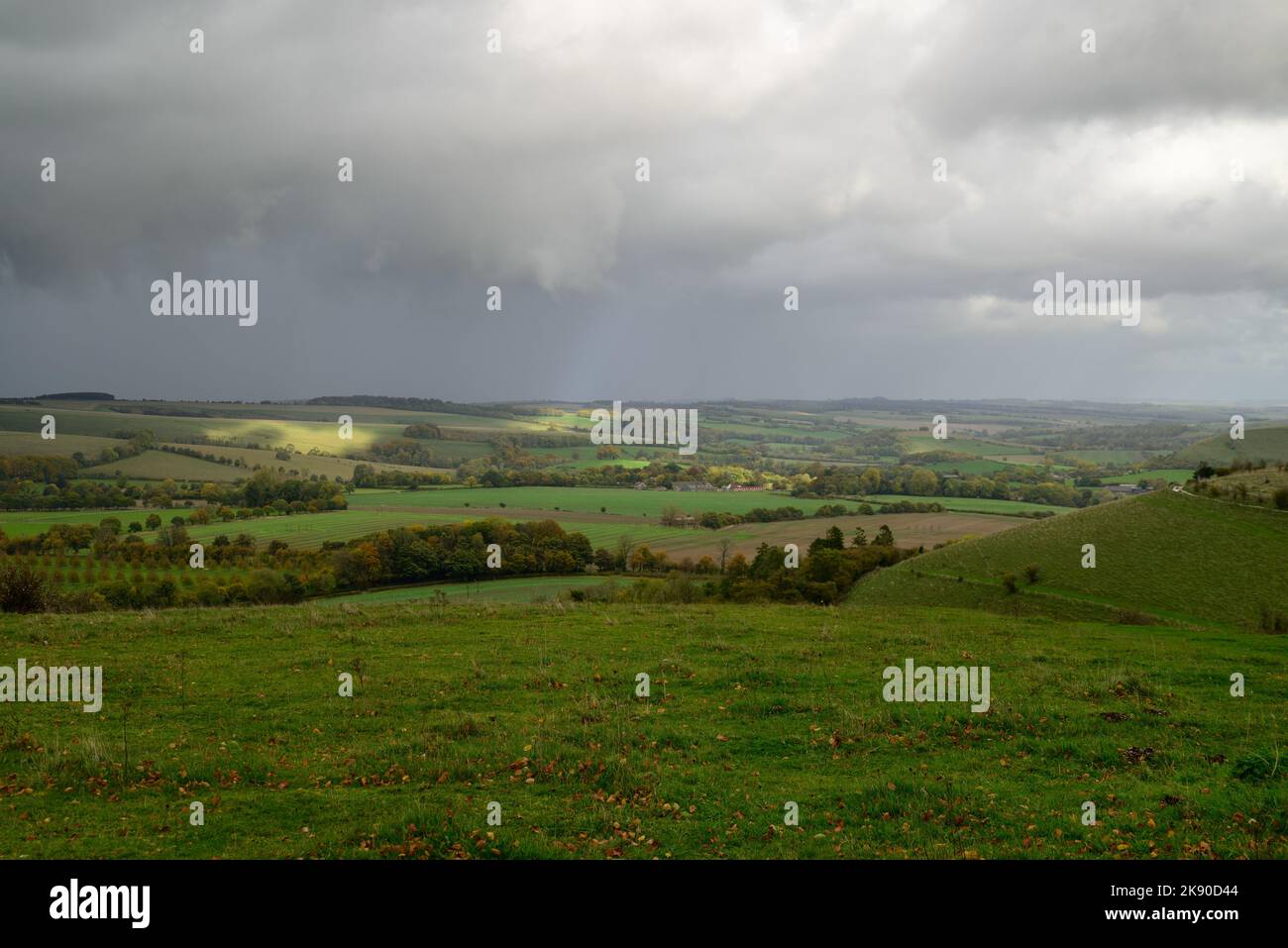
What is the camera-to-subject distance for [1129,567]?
44.6 meters

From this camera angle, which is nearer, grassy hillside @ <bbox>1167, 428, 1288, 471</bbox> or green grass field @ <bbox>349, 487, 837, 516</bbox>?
grassy hillside @ <bbox>1167, 428, 1288, 471</bbox>

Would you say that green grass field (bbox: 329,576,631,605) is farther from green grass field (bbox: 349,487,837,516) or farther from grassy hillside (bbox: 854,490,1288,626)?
green grass field (bbox: 349,487,837,516)

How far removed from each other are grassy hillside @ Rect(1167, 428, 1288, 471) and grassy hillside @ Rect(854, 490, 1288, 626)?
43.7m

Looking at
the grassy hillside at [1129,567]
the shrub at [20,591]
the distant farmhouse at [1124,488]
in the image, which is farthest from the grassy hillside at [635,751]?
the distant farmhouse at [1124,488]

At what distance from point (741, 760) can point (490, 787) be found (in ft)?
12.4

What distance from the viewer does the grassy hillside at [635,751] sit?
30.0 feet

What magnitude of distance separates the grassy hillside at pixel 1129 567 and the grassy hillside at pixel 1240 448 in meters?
43.7

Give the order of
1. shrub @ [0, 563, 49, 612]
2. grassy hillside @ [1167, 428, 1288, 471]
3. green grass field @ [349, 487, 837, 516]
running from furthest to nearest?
green grass field @ [349, 487, 837, 516], grassy hillside @ [1167, 428, 1288, 471], shrub @ [0, 563, 49, 612]

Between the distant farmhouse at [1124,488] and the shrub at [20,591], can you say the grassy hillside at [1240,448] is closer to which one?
the distant farmhouse at [1124,488]

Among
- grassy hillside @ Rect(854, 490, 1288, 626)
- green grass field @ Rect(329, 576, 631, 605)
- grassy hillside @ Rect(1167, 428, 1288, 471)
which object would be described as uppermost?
grassy hillside @ Rect(1167, 428, 1288, 471)

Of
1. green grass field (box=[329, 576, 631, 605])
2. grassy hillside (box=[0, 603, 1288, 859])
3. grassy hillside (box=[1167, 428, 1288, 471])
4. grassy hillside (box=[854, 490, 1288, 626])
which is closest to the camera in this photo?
grassy hillside (box=[0, 603, 1288, 859])

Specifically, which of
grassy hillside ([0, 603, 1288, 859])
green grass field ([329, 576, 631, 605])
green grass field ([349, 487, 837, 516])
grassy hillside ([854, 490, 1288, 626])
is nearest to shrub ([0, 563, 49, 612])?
grassy hillside ([0, 603, 1288, 859])

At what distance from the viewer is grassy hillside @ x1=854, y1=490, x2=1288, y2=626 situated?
40000 mm

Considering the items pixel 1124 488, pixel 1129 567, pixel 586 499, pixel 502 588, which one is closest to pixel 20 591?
pixel 502 588
